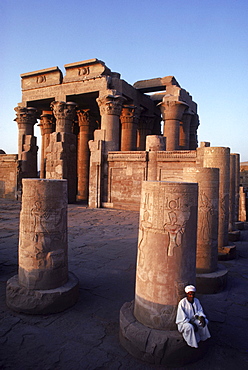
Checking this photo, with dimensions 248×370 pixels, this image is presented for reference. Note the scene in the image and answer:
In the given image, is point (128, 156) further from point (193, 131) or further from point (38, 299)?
point (38, 299)

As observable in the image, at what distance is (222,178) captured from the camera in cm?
646

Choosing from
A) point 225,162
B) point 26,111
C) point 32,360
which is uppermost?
point 26,111

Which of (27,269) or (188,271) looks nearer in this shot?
(188,271)

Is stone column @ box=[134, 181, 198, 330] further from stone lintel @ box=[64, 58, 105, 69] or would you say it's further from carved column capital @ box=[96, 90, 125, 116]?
stone lintel @ box=[64, 58, 105, 69]

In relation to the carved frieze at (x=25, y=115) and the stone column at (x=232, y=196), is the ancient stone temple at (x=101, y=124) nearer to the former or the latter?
the carved frieze at (x=25, y=115)

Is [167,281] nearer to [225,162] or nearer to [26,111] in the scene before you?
[225,162]

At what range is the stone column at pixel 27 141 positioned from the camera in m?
17.6

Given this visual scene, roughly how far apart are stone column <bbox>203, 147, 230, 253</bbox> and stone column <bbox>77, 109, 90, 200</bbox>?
562 inches

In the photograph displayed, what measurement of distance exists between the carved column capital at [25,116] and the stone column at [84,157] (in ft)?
11.9

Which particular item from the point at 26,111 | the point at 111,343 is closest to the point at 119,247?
the point at 111,343

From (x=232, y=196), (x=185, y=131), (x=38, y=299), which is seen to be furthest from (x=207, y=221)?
(x=185, y=131)

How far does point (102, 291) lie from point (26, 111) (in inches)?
672

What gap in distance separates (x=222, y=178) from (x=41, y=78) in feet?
50.7

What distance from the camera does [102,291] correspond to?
4.53m
